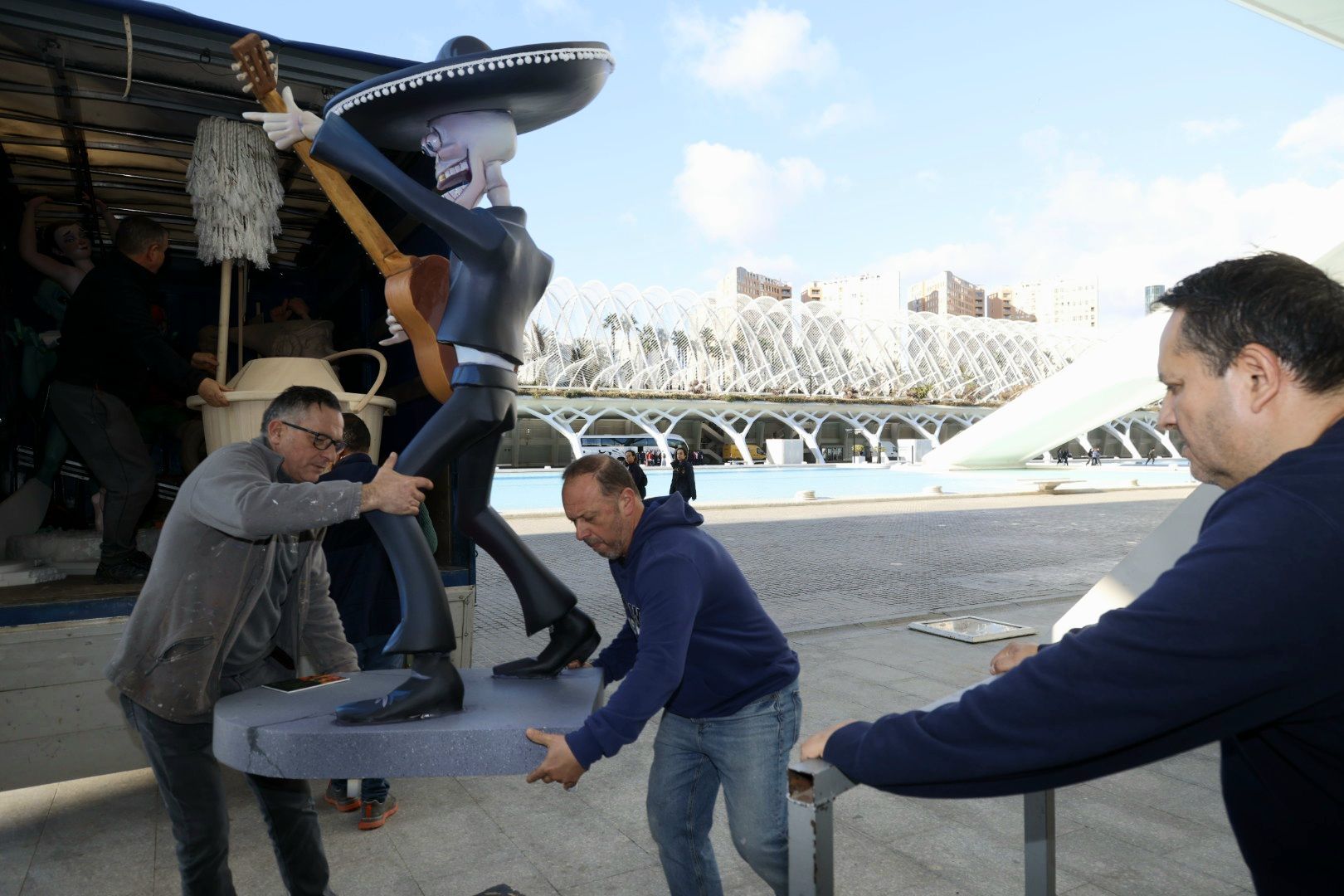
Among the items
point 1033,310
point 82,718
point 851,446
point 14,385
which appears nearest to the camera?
point 82,718

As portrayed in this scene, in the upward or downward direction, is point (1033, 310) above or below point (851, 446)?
above

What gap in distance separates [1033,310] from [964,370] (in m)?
89.3

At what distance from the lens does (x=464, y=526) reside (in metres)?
2.71

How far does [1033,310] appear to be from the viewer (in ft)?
494

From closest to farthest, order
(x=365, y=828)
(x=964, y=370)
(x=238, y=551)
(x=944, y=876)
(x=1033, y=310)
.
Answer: (x=238, y=551) < (x=944, y=876) < (x=365, y=828) < (x=964, y=370) < (x=1033, y=310)

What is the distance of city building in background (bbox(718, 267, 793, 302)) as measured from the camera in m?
116

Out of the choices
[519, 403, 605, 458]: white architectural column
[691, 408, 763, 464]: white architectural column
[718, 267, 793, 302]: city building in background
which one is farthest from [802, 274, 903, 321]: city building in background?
[519, 403, 605, 458]: white architectural column

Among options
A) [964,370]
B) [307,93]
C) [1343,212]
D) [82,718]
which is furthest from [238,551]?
[964,370]

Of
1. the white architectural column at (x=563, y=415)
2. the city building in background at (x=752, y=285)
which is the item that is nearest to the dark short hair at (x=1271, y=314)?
the white architectural column at (x=563, y=415)

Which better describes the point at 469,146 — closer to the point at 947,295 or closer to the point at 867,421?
the point at 867,421

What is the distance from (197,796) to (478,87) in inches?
85.6

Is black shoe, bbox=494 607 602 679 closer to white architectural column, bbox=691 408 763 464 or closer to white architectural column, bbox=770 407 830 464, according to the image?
white architectural column, bbox=691 408 763 464

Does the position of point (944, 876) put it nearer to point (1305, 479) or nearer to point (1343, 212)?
point (1305, 479)

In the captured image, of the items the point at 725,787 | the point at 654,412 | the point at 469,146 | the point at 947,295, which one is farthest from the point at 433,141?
the point at 947,295
